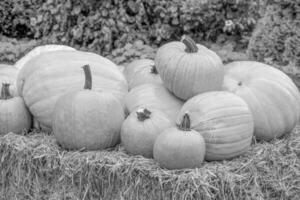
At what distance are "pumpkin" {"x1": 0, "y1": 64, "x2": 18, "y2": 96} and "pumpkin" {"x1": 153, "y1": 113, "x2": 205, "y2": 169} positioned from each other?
3.92ft

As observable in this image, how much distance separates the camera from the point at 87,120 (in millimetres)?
2504

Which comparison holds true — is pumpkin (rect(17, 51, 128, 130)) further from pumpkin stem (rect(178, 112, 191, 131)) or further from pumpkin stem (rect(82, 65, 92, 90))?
pumpkin stem (rect(178, 112, 191, 131))

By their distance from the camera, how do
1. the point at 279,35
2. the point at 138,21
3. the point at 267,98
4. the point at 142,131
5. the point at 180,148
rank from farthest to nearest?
the point at 138,21
the point at 279,35
the point at 267,98
the point at 142,131
the point at 180,148

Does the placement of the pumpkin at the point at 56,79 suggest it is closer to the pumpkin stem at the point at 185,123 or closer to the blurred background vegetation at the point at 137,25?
the pumpkin stem at the point at 185,123

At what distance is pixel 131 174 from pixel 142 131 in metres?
0.24

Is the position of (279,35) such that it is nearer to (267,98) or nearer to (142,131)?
(267,98)

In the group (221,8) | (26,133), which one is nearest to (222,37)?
(221,8)

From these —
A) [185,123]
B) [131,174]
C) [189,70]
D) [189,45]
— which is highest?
[189,45]

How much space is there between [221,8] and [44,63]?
4610mm

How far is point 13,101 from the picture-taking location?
9.40ft

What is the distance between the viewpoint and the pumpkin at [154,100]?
8.93 feet

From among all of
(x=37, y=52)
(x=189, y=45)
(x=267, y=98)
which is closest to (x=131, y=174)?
(x=189, y=45)

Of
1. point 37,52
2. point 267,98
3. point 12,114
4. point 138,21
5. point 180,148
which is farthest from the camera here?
point 138,21

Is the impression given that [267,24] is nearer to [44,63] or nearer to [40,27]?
[44,63]
